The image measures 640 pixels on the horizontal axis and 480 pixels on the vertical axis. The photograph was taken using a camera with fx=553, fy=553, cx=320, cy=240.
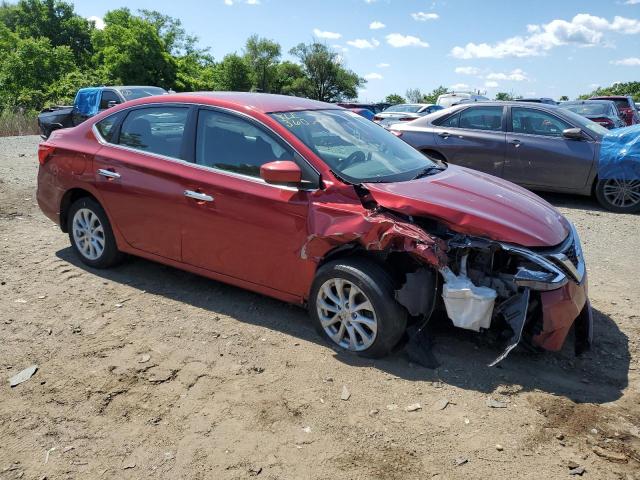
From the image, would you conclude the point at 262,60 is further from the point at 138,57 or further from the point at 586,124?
the point at 586,124

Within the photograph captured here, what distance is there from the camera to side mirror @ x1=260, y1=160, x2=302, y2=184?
3.71m

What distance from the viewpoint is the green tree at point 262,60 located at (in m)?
61.8

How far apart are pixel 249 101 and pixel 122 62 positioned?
41093 millimetres

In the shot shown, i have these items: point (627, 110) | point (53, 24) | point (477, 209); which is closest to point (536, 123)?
point (477, 209)

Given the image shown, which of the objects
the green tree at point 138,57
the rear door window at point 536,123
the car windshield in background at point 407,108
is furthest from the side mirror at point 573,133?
the green tree at point 138,57

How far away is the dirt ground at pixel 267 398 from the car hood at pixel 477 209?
87cm

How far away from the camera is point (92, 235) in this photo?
5137mm

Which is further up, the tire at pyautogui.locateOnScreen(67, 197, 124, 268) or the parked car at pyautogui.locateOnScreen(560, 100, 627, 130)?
the parked car at pyautogui.locateOnScreen(560, 100, 627, 130)

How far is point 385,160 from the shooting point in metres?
4.34

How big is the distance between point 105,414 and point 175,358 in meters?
0.68

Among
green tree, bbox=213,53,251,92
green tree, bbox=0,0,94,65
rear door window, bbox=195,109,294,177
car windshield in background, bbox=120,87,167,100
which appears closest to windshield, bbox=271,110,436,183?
rear door window, bbox=195,109,294,177

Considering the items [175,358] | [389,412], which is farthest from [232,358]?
[389,412]

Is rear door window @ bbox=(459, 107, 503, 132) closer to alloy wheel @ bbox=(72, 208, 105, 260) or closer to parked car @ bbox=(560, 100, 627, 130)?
parked car @ bbox=(560, 100, 627, 130)

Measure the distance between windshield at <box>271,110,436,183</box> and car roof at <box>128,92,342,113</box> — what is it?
0.34ft
